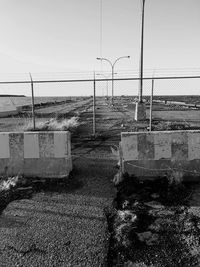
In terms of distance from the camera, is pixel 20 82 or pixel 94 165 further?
pixel 20 82

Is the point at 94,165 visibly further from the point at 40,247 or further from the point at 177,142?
the point at 40,247

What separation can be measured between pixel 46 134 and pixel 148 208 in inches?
101

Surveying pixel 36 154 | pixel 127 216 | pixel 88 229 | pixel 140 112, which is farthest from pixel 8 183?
pixel 140 112

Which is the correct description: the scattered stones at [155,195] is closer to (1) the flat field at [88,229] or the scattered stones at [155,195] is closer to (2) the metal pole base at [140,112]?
(1) the flat field at [88,229]

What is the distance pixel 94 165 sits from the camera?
6344 mm

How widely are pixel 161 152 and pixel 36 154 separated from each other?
2.49 meters

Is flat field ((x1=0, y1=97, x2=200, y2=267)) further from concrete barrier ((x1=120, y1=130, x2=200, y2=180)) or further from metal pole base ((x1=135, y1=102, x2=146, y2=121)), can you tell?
metal pole base ((x1=135, y1=102, x2=146, y2=121))

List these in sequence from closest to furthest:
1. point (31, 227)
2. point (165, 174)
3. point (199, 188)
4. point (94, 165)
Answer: point (31, 227) → point (199, 188) → point (165, 174) → point (94, 165)

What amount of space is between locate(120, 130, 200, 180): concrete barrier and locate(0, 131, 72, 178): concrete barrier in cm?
128

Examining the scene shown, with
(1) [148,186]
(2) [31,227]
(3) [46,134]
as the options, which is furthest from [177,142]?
(2) [31,227]

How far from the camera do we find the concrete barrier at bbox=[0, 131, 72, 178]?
5.51m

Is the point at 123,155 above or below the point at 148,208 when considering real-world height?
above

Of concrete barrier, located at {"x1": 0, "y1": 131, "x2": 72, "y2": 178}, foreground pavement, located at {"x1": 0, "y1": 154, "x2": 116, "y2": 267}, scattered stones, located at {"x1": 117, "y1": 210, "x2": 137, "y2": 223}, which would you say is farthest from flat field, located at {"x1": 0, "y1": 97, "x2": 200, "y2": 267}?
concrete barrier, located at {"x1": 0, "y1": 131, "x2": 72, "y2": 178}

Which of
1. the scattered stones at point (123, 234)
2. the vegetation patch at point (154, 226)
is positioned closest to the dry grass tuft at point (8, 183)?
the vegetation patch at point (154, 226)
